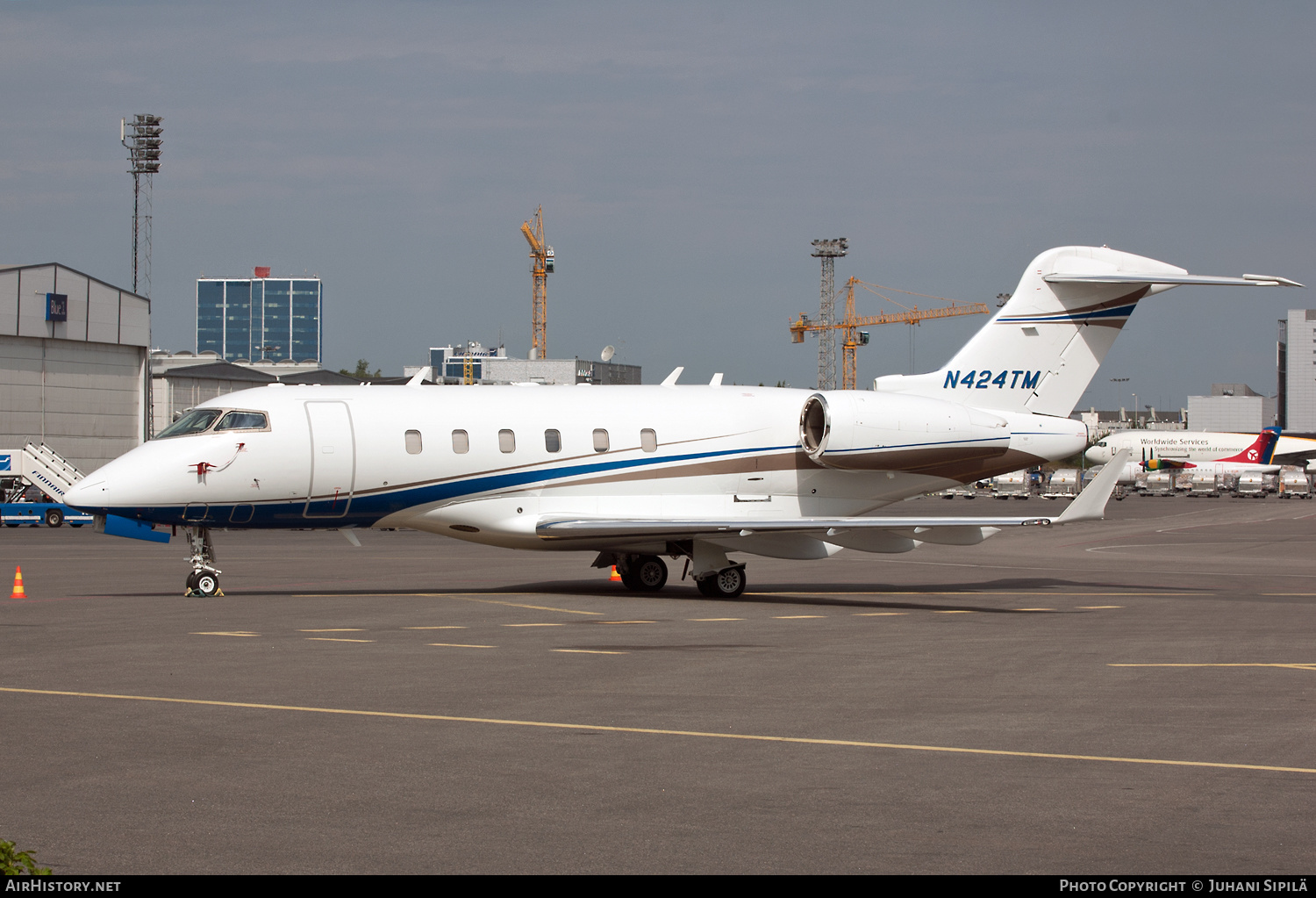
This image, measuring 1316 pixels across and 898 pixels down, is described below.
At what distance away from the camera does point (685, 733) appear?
10.4 metres

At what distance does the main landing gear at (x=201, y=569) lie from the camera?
21.5 metres

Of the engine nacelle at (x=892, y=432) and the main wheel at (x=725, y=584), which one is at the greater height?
the engine nacelle at (x=892, y=432)

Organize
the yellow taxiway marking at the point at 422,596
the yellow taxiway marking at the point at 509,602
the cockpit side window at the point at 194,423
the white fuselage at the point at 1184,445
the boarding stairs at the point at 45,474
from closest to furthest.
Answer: the yellow taxiway marking at the point at 509,602
the yellow taxiway marking at the point at 422,596
the cockpit side window at the point at 194,423
the boarding stairs at the point at 45,474
the white fuselage at the point at 1184,445

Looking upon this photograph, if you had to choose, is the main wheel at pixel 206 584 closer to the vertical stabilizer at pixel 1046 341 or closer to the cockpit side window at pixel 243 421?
the cockpit side window at pixel 243 421

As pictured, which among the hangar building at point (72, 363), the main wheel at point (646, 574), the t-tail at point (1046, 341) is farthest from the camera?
the hangar building at point (72, 363)

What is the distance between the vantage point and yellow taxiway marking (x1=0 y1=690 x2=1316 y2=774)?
30.8 ft

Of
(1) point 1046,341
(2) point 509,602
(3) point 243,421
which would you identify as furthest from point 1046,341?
(3) point 243,421

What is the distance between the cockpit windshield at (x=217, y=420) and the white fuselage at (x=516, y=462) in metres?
0.13

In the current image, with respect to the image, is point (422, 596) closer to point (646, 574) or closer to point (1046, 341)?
point (646, 574)

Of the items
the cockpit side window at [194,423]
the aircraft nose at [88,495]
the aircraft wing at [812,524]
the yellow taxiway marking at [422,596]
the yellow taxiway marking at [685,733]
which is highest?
the cockpit side window at [194,423]

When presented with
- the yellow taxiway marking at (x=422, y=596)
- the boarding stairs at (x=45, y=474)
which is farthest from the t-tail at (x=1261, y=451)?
the yellow taxiway marking at (x=422, y=596)

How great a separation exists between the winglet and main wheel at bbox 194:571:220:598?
44.8 feet

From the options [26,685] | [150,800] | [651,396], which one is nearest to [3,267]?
[651,396]
